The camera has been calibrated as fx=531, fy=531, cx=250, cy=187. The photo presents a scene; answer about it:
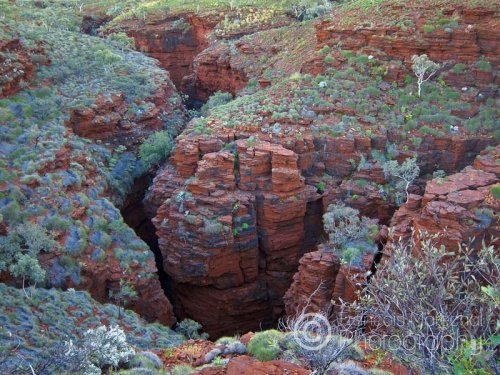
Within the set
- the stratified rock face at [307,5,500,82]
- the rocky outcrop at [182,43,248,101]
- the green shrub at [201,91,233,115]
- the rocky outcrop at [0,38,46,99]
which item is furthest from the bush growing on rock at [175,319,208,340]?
the rocky outcrop at [182,43,248,101]

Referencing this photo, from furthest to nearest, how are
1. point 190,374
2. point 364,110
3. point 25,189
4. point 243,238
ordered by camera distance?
point 364,110
point 243,238
point 25,189
point 190,374

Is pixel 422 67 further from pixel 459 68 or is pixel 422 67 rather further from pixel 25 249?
pixel 25 249

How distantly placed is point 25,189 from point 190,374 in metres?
10.2

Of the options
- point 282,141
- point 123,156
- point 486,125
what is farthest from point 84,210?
point 486,125

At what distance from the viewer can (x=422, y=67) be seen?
22094 millimetres

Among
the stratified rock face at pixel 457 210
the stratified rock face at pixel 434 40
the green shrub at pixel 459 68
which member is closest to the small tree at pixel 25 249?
the stratified rock face at pixel 457 210

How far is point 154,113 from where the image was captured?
24.9 m

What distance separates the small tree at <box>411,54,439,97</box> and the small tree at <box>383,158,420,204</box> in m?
4.31

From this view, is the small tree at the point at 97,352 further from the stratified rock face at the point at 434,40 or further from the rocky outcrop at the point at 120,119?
the stratified rock face at the point at 434,40

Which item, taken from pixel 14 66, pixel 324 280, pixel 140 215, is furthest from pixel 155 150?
pixel 324 280

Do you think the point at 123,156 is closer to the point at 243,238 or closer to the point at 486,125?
the point at 243,238

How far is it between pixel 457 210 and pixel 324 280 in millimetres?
4839

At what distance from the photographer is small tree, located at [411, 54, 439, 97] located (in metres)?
22.1

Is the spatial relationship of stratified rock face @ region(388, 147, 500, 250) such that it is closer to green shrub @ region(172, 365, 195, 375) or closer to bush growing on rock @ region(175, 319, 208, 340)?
green shrub @ region(172, 365, 195, 375)
